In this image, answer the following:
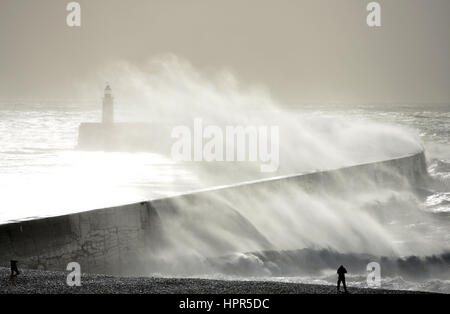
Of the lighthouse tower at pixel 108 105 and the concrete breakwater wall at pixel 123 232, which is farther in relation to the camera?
the lighthouse tower at pixel 108 105

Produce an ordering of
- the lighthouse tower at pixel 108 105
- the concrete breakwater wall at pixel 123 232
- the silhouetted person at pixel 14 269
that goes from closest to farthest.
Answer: the silhouetted person at pixel 14 269
the concrete breakwater wall at pixel 123 232
the lighthouse tower at pixel 108 105

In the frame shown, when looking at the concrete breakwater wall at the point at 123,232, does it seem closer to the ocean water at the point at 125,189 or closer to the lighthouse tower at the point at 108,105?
the ocean water at the point at 125,189

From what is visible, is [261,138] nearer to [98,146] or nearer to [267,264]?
[98,146]

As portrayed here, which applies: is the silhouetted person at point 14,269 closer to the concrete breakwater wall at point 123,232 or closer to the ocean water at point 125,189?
the concrete breakwater wall at point 123,232

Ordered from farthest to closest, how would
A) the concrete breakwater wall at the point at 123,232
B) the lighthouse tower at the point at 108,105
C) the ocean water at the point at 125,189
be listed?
the lighthouse tower at the point at 108,105
the ocean water at the point at 125,189
the concrete breakwater wall at the point at 123,232

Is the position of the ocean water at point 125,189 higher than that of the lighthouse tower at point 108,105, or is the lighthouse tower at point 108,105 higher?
the lighthouse tower at point 108,105

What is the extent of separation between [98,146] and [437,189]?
66.3 feet

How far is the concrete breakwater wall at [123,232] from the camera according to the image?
26.3 ft

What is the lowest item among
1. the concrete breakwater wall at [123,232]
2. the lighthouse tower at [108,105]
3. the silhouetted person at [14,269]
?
the silhouetted person at [14,269]

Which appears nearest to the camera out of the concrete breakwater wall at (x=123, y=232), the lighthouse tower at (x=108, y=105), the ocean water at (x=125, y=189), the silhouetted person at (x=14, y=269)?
the silhouetted person at (x=14, y=269)

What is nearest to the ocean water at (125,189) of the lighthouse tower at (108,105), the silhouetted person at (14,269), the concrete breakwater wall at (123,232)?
the concrete breakwater wall at (123,232)

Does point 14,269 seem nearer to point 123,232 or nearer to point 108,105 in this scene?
point 123,232
